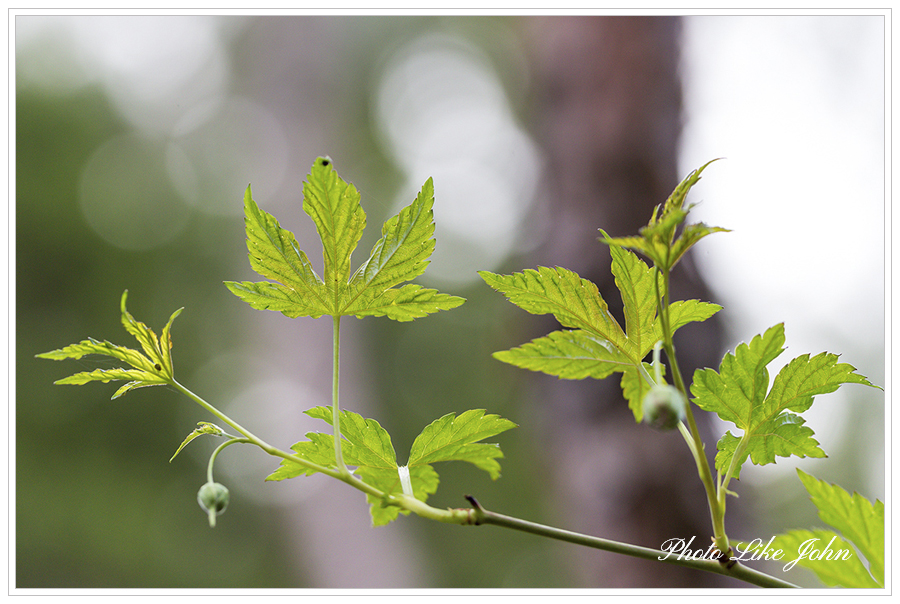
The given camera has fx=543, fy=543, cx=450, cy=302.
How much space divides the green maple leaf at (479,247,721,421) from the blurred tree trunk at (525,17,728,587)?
4.41ft

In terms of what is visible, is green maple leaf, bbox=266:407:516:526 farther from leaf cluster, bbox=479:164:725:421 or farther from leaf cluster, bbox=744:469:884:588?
leaf cluster, bbox=744:469:884:588

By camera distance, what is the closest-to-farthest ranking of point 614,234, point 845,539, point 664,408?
point 664,408 < point 845,539 < point 614,234

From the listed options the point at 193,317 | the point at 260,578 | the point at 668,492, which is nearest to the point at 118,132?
the point at 193,317

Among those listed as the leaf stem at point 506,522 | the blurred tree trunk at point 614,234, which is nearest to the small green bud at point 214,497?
the leaf stem at point 506,522

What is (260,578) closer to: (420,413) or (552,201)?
(420,413)

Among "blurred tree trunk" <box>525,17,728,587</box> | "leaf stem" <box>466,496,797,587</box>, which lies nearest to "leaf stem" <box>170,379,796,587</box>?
"leaf stem" <box>466,496,797,587</box>

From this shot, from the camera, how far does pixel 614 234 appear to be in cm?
199

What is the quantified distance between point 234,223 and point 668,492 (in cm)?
477

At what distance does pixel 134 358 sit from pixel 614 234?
1.81m

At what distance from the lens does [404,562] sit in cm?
321

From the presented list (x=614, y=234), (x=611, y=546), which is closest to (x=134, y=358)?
(x=611, y=546)

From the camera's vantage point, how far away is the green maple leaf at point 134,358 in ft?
1.34

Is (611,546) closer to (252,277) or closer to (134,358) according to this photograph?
(134,358)

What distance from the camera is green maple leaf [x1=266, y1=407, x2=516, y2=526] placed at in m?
0.45
